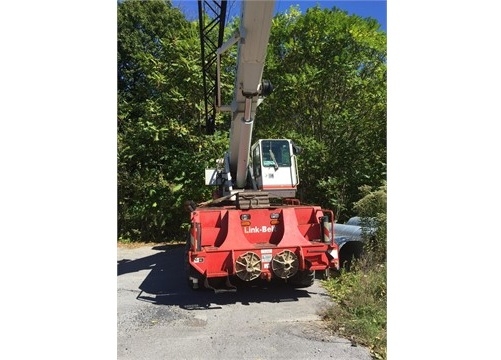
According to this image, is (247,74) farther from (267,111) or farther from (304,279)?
(267,111)

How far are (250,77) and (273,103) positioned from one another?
5.76 metres

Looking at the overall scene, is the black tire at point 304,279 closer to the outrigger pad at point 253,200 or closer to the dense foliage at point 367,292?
the dense foliage at point 367,292

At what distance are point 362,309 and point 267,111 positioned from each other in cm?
683

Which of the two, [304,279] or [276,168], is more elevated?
[276,168]

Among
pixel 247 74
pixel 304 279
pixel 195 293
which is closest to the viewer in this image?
pixel 247 74

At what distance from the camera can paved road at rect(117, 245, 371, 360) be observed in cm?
350

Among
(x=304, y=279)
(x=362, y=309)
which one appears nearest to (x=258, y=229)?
(x=304, y=279)

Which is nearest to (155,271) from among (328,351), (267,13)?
(328,351)

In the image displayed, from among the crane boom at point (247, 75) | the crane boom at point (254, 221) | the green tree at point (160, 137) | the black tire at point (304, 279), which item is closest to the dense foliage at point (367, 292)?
the black tire at point (304, 279)

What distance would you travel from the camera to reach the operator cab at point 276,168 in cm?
621

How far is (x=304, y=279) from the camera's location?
5484 millimetres

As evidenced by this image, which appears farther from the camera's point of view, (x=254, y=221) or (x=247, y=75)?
(x=254, y=221)

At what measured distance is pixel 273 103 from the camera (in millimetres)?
10156

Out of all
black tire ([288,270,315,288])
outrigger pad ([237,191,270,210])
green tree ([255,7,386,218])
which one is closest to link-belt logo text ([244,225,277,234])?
outrigger pad ([237,191,270,210])
